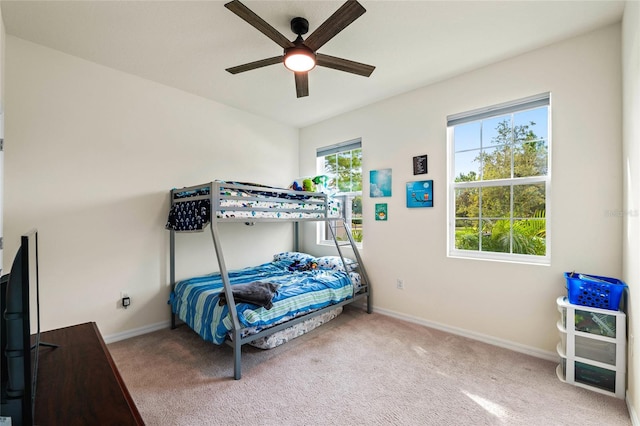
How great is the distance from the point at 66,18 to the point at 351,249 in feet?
11.1

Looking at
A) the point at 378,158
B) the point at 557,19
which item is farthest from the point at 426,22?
the point at 378,158

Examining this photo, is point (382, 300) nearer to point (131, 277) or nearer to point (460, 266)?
point (460, 266)

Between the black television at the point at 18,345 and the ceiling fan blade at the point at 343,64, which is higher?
the ceiling fan blade at the point at 343,64

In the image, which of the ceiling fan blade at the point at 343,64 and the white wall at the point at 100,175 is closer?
the ceiling fan blade at the point at 343,64

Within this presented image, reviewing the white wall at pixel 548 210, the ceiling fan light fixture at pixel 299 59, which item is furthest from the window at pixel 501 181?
the ceiling fan light fixture at pixel 299 59

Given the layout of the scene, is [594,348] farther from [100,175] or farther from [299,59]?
→ [100,175]

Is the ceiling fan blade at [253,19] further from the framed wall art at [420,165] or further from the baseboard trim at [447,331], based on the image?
the baseboard trim at [447,331]

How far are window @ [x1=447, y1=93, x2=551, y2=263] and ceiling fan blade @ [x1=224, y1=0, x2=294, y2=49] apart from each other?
1.94 metres

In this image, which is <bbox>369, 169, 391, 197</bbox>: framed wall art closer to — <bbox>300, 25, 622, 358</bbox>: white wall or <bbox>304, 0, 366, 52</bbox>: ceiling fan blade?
<bbox>300, 25, 622, 358</bbox>: white wall

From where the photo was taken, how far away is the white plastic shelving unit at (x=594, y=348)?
187 cm

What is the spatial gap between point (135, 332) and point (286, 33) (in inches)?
120

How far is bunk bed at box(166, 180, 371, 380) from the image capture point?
2.31m

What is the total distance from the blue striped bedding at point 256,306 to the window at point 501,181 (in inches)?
51.6

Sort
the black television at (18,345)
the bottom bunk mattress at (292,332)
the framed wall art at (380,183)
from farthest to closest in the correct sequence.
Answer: the framed wall art at (380,183) → the bottom bunk mattress at (292,332) → the black television at (18,345)
